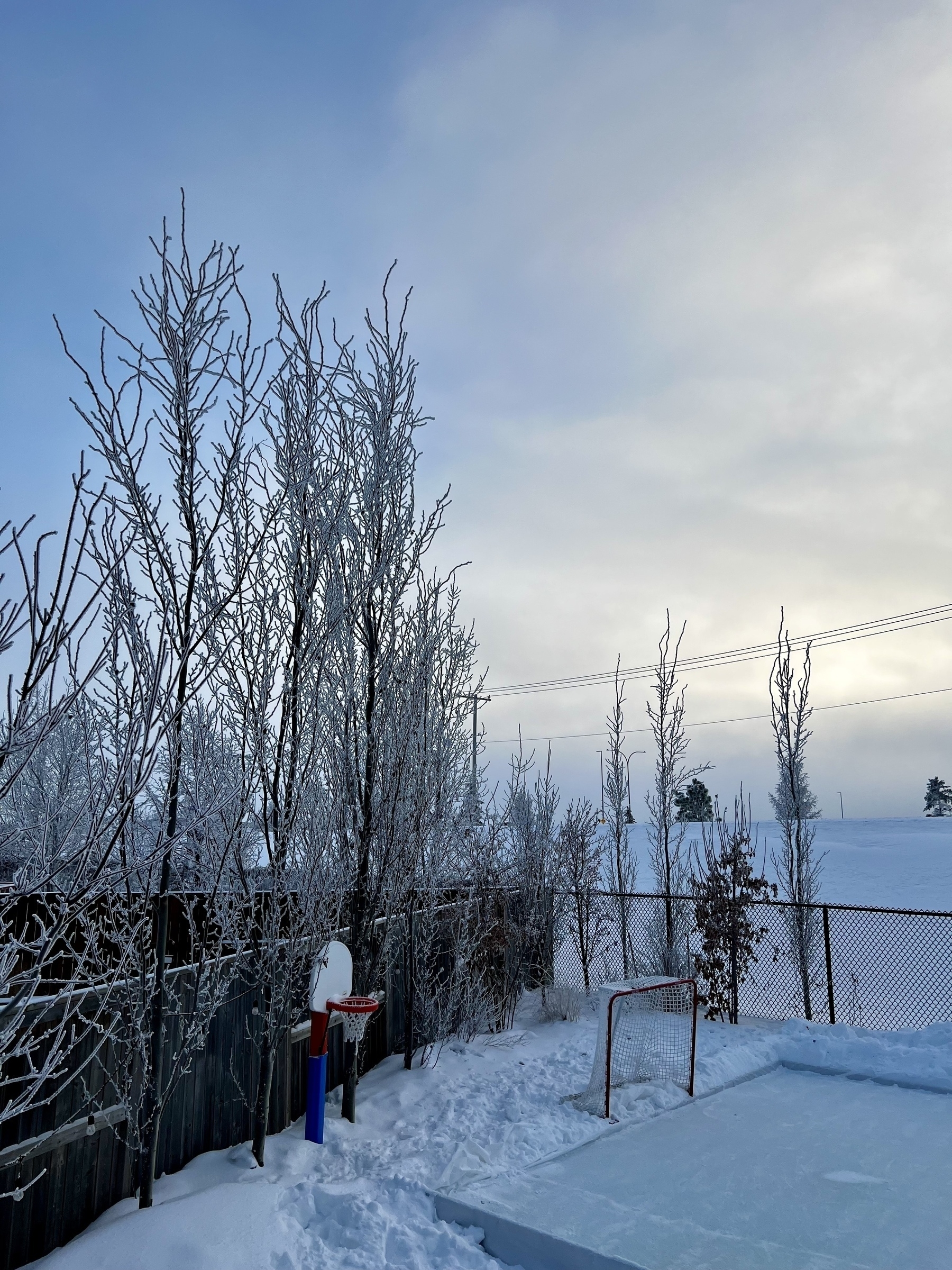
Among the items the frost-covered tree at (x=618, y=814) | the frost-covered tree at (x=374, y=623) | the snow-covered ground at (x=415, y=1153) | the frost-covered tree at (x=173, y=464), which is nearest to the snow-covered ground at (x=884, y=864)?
the frost-covered tree at (x=618, y=814)

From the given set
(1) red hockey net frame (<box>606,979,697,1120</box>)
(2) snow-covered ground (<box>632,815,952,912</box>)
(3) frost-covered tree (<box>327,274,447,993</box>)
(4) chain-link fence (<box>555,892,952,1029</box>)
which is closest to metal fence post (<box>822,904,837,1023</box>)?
(4) chain-link fence (<box>555,892,952,1029</box>)

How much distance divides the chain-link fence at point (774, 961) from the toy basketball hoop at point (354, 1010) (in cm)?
550

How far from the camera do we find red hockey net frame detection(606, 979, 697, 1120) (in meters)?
6.05

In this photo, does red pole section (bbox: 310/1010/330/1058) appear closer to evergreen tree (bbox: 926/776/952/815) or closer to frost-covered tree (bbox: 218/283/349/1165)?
frost-covered tree (bbox: 218/283/349/1165)

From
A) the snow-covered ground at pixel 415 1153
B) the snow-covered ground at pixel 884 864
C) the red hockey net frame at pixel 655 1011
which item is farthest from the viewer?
the snow-covered ground at pixel 884 864

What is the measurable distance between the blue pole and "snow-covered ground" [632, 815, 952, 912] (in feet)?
62.2

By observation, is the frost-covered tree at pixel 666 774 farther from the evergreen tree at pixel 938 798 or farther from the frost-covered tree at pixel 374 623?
the evergreen tree at pixel 938 798

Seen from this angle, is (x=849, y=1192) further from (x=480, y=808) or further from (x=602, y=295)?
(x=602, y=295)

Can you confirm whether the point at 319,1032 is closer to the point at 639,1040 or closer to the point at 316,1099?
the point at 316,1099

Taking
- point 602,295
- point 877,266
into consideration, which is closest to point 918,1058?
point 877,266

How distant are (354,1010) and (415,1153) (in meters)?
0.98

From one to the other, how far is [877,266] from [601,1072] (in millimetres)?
8033

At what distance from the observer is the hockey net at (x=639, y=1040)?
6230mm

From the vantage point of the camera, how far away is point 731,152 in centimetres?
769
